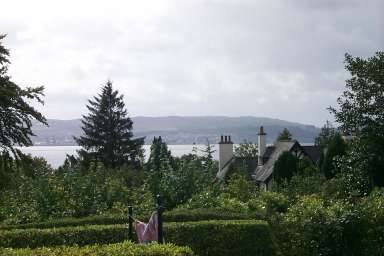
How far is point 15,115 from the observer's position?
1564 cm

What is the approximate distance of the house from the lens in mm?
40709

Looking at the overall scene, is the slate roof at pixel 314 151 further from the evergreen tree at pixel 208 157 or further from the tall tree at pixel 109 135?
the evergreen tree at pixel 208 157

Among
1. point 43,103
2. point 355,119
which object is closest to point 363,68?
point 355,119

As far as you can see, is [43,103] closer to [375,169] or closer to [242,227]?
[242,227]

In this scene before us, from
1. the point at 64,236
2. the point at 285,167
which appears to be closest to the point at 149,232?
the point at 64,236

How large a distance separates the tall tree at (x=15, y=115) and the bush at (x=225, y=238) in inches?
211

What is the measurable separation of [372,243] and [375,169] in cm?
780

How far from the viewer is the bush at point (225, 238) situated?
43.0 ft

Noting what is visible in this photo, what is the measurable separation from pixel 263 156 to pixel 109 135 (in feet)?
60.6

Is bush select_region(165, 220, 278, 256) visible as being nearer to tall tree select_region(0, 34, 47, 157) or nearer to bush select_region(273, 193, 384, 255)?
bush select_region(273, 193, 384, 255)

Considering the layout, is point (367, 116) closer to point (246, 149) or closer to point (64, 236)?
point (64, 236)

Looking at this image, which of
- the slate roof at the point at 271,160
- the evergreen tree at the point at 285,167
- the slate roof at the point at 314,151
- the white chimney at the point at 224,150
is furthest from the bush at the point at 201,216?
the slate roof at the point at 314,151

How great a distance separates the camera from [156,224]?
9.46 m

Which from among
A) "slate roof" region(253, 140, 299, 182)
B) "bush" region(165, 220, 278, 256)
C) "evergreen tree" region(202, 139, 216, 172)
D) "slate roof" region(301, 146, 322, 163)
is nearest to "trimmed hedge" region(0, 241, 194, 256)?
"bush" region(165, 220, 278, 256)
